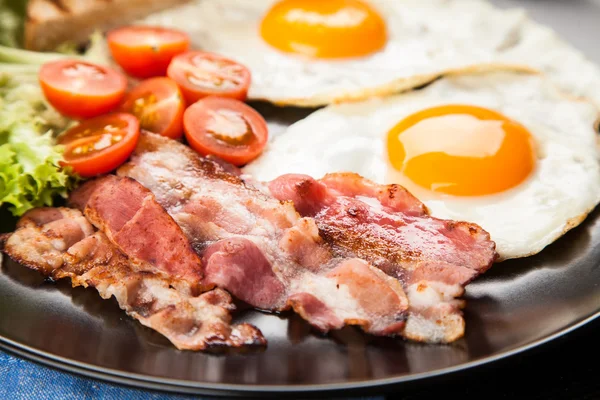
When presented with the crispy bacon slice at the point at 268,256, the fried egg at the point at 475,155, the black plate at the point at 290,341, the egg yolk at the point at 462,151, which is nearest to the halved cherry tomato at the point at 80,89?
the crispy bacon slice at the point at 268,256

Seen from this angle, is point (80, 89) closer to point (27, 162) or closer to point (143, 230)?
point (27, 162)

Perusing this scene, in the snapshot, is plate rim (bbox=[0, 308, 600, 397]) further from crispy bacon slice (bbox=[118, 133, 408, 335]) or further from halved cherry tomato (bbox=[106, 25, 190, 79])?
halved cherry tomato (bbox=[106, 25, 190, 79])

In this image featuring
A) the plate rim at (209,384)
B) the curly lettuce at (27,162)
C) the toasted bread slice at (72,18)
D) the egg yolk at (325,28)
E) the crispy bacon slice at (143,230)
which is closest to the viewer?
the plate rim at (209,384)

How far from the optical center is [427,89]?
12.6ft

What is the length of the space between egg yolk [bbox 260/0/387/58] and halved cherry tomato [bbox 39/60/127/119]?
1.27 m

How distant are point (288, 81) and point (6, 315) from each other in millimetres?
2239

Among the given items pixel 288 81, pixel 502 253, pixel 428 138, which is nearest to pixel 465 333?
pixel 502 253

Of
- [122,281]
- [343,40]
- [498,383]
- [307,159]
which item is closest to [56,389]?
[122,281]

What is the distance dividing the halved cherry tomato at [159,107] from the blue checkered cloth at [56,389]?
1.40 metres

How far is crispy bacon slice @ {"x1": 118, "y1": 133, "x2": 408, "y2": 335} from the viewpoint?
2.39 meters

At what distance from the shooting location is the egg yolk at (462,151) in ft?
10.1

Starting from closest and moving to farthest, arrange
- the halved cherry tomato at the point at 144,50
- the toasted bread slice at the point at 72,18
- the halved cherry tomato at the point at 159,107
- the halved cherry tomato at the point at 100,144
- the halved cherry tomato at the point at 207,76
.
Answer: the halved cherry tomato at the point at 100,144
the halved cherry tomato at the point at 159,107
the halved cherry tomato at the point at 207,76
the halved cherry tomato at the point at 144,50
the toasted bread slice at the point at 72,18

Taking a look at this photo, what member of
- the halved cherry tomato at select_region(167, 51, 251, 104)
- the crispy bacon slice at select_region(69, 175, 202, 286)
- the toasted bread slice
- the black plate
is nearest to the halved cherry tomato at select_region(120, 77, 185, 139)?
the halved cherry tomato at select_region(167, 51, 251, 104)

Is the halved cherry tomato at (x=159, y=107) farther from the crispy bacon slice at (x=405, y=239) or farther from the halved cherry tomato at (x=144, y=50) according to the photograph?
the crispy bacon slice at (x=405, y=239)
